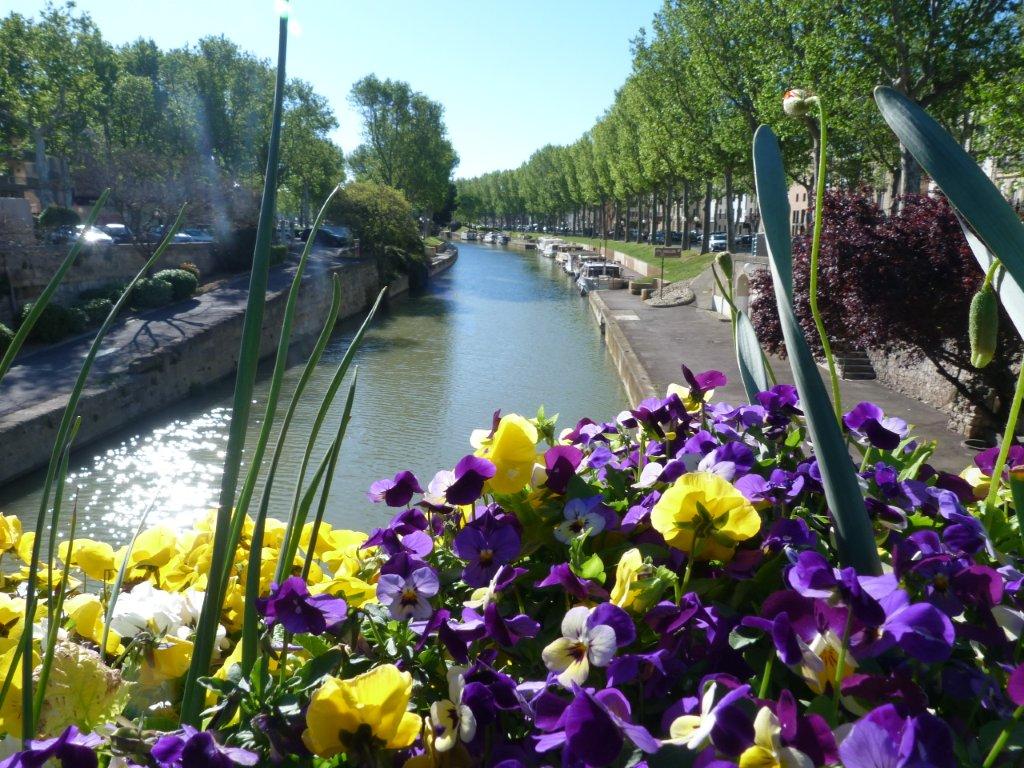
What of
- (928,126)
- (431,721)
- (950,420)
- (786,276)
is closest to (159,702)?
(431,721)

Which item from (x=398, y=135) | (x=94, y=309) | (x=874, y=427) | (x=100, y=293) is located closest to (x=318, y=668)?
(x=874, y=427)

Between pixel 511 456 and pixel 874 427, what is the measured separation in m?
0.62

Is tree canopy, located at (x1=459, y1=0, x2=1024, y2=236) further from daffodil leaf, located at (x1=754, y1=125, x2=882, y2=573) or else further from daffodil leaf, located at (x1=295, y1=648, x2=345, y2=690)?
daffodil leaf, located at (x1=295, y1=648, x2=345, y2=690)

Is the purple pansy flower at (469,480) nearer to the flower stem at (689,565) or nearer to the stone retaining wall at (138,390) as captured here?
the flower stem at (689,565)

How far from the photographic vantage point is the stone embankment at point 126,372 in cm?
944

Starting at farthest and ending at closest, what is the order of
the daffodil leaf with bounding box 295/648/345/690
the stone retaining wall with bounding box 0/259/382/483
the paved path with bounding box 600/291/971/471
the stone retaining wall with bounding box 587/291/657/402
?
the stone retaining wall with bounding box 587/291/657/402, the stone retaining wall with bounding box 0/259/382/483, the paved path with bounding box 600/291/971/471, the daffodil leaf with bounding box 295/648/345/690

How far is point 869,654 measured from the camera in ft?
2.65

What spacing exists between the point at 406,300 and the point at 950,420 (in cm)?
2475

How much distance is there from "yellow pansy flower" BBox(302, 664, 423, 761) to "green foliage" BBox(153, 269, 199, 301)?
18.0 m

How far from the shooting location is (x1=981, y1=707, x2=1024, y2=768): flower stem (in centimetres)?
73

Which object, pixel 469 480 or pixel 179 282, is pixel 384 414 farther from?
pixel 469 480

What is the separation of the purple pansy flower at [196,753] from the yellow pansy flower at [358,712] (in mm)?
69

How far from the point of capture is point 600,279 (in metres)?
31.1

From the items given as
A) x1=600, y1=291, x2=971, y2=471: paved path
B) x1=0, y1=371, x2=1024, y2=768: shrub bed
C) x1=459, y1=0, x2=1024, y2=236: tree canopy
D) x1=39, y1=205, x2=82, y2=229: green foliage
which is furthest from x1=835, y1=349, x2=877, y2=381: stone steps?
x1=39, y1=205, x2=82, y2=229: green foliage
